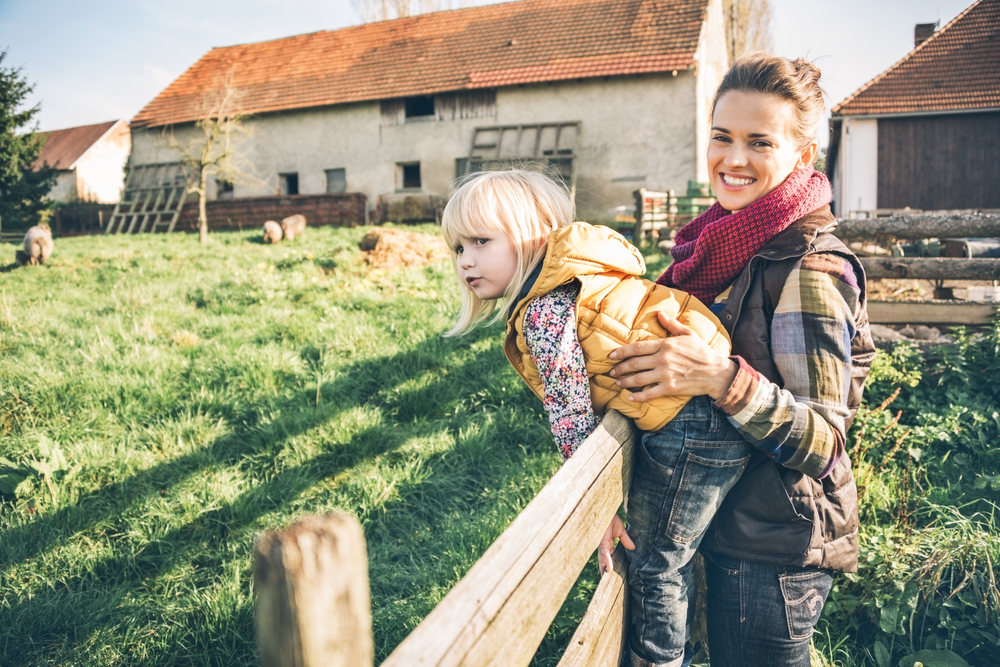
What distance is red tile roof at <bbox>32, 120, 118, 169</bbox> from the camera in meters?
36.7

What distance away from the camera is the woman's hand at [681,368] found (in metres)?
1.50

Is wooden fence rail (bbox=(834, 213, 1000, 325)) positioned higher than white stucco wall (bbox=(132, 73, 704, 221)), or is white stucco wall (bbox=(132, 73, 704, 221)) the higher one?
white stucco wall (bbox=(132, 73, 704, 221))

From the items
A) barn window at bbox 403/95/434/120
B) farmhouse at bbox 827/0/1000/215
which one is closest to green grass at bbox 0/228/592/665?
barn window at bbox 403/95/434/120

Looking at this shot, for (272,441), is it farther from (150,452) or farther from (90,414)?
(90,414)

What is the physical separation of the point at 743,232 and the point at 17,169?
3277cm

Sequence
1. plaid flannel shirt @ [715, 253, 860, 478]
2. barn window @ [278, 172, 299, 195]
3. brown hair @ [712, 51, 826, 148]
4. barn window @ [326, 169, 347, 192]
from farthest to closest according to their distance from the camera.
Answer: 1. barn window @ [278, 172, 299, 195]
2. barn window @ [326, 169, 347, 192]
3. brown hair @ [712, 51, 826, 148]
4. plaid flannel shirt @ [715, 253, 860, 478]

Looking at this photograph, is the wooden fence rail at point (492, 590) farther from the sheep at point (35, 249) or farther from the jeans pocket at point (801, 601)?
the sheep at point (35, 249)

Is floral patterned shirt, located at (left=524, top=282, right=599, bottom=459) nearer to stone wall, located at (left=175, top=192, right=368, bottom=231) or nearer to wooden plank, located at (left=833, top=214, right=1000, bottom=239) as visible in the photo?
wooden plank, located at (left=833, top=214, right=1000, bottom=239)

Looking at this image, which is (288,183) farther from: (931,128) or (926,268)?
(926,268)

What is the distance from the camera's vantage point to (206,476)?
3.32 metres

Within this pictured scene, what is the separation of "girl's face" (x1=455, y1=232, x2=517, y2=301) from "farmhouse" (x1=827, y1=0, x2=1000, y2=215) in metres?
18.4

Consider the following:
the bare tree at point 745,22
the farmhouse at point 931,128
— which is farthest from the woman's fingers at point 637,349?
the bare tree at point 745,22

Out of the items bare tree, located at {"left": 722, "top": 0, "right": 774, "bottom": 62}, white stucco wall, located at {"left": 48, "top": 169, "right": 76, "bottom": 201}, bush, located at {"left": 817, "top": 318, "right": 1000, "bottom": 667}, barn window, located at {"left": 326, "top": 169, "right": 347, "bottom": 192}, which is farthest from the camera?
white stucco wall, located at {"left": 48, "top": 169, "right": 76, "bottom": 201}

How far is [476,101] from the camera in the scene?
59.8 feet
